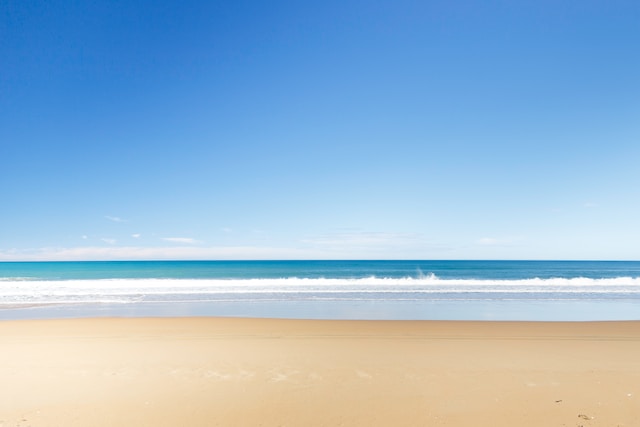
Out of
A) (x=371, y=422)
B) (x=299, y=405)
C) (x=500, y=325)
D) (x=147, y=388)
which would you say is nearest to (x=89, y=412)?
(x=147, y=388)

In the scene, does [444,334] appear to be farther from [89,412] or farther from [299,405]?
[89,412]

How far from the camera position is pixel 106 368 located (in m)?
6.68

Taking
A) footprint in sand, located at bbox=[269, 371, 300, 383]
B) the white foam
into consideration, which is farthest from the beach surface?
the white foam

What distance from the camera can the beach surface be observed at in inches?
187

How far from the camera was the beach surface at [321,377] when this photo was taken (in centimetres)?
475

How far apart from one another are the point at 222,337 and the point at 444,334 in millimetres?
5785

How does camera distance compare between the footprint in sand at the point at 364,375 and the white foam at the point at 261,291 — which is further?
the white foam at the point at 261,291

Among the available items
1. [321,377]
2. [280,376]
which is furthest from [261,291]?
[321,377]

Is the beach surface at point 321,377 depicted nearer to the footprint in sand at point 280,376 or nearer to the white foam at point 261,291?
the footprint in sand at point 280,376

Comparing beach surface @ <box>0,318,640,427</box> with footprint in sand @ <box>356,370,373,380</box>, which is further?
footprint in sand @ <box>356,370,373,380</box>

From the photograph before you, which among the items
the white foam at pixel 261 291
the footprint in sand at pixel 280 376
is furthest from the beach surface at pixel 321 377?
the white foam at pixel 261 291

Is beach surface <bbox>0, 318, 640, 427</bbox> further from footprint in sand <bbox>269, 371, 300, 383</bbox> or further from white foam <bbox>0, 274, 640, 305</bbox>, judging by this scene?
white foam <bbox>0, 274, 640, 305</bbox>

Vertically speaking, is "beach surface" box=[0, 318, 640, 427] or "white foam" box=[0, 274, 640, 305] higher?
"beach surface" box=[0, 318, 640, 427]

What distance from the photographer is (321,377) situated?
610cm
